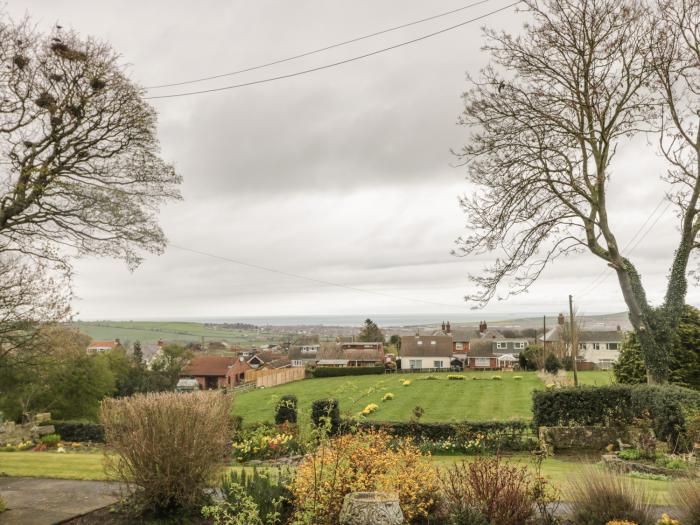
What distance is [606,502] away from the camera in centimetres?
587

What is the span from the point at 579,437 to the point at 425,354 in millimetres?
62773

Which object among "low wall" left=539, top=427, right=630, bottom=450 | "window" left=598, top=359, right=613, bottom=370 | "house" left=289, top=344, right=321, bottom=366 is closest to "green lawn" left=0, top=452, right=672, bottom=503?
"low wall" left=539, top=427, right=630, bottom=450

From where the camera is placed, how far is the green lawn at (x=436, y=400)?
3059 cm

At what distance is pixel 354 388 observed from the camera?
647cm

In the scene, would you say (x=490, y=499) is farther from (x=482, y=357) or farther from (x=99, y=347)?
(x=99, y=347)

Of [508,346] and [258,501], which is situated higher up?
[258,501]

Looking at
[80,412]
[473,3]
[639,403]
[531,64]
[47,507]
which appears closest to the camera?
[47,507]

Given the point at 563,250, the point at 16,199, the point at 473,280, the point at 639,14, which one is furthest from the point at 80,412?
the point at 639,14

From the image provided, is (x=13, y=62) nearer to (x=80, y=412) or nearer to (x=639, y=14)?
(x=639, y=14)

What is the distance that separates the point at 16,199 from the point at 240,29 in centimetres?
670

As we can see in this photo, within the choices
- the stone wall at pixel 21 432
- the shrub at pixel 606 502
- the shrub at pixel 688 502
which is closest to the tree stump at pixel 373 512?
the shrub at pixel 606 502

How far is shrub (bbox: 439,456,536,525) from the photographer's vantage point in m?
5.75

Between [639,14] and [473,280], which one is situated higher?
Answer: [639,14]

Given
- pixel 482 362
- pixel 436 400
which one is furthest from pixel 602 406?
pixel 482 362
